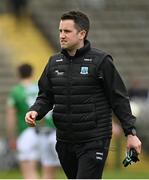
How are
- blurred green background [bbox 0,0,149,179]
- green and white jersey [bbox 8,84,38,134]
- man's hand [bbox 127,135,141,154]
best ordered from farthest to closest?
blurred green background [bbox 0,0,149,179], green and white jersey [bbox 8,84,38,134], man's hand [bbox 127,135,141,154]

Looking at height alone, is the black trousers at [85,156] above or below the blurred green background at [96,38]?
above

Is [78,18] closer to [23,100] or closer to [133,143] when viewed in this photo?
[133,143]

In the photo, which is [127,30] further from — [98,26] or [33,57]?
[33,57]

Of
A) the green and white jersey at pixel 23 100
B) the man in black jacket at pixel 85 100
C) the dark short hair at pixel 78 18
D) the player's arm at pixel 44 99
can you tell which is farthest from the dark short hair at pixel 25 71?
the dark short hair at pixel 78 18

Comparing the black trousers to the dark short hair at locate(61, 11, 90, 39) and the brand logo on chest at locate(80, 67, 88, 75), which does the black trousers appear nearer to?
the brand logo on chest at locate(80, 67, 88, 75)

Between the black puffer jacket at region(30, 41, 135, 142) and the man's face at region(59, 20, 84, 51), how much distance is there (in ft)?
0.34

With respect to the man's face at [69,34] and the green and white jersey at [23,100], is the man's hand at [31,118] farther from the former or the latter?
the green and white jersey at [23,100]

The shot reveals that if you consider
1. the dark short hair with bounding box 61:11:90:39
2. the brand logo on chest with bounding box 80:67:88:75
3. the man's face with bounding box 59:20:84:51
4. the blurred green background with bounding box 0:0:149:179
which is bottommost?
the blurred green background with bounding box 0:0:149:179

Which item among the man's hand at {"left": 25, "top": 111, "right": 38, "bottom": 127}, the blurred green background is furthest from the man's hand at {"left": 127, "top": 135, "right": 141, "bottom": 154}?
the blurred green background

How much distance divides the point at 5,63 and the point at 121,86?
45.7 feet

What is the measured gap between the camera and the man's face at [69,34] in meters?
8.86

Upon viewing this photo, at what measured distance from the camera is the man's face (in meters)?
8.86

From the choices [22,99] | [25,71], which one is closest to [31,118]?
[22,99]

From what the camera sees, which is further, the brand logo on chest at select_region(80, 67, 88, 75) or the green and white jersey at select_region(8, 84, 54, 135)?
the green and white jersey at select_region(8, 84, 54, 135)
